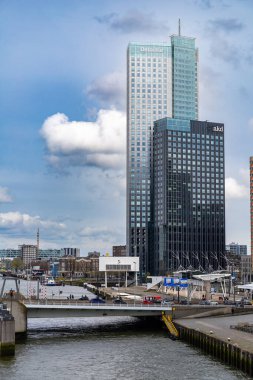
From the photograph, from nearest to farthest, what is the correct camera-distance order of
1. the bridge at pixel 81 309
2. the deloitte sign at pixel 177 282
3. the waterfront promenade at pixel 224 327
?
1. the waterfront promenade at pixel 224 327
2. the bridge at pixel 81 309
3. the deloitte sign at pixel 177 282

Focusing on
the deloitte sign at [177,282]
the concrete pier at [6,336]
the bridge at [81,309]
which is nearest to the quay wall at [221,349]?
the bridge at [81,309]

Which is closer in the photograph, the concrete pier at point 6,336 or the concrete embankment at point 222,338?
the concrete embankment at point 222,338

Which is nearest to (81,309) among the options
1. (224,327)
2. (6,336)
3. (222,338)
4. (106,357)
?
(224,327)

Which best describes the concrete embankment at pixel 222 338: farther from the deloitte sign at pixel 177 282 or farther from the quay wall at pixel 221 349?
the deloitte sign at pixel 177 282

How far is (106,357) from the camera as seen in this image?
7644 cm

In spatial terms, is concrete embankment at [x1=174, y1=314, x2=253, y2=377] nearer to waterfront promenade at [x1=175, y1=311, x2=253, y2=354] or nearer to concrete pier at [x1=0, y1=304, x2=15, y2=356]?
waterfront promenade at [x1=175, y1=311, x2=253, y2=354]

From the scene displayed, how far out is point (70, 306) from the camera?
10088cm

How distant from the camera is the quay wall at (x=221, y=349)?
65250 millimetres

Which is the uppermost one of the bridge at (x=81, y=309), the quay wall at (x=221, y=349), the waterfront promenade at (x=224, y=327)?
the bridge at (x=81, y=309)

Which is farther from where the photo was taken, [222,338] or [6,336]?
[6,336]

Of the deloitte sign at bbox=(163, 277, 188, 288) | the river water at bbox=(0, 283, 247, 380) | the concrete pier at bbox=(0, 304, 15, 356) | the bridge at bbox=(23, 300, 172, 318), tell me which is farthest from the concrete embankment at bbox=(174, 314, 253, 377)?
the deloitte sign at bbox=(163, 277, 188, 288)

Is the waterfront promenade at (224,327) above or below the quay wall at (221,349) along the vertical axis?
above

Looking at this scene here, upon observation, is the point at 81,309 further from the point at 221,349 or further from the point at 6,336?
the point at 221,349

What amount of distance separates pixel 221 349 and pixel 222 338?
3227 millimetres
